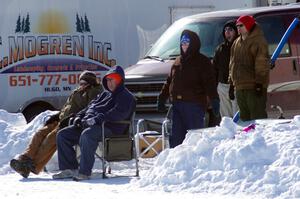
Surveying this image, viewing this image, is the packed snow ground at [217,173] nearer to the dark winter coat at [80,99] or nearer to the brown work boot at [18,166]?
the brown work boot at [18,166]

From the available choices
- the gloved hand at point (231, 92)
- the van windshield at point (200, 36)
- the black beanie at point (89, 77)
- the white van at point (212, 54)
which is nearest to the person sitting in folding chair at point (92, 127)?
the black beanie at point (89, 77)

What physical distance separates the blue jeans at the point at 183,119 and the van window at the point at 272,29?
249 cm

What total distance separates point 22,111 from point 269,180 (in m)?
7.88

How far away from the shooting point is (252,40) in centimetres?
1034

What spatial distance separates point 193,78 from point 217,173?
1779 mm

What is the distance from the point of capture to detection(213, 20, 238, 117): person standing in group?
1162cm

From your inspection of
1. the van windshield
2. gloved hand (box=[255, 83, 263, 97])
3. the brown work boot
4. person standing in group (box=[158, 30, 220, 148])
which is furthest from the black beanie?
the van windshield

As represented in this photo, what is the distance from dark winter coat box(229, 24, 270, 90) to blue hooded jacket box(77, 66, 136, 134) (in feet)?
4.12

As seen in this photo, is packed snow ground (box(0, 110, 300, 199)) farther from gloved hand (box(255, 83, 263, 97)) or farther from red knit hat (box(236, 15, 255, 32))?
red knit hat (box(236, 15, 255, 32))

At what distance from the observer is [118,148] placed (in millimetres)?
10234

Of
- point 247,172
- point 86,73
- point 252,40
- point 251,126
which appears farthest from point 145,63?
point 247,172

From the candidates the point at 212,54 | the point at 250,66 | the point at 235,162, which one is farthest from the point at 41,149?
the point at 212,54

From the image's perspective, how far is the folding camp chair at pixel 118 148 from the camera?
33.3ft

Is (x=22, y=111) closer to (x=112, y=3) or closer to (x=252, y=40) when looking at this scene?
(x=112, y=3)
